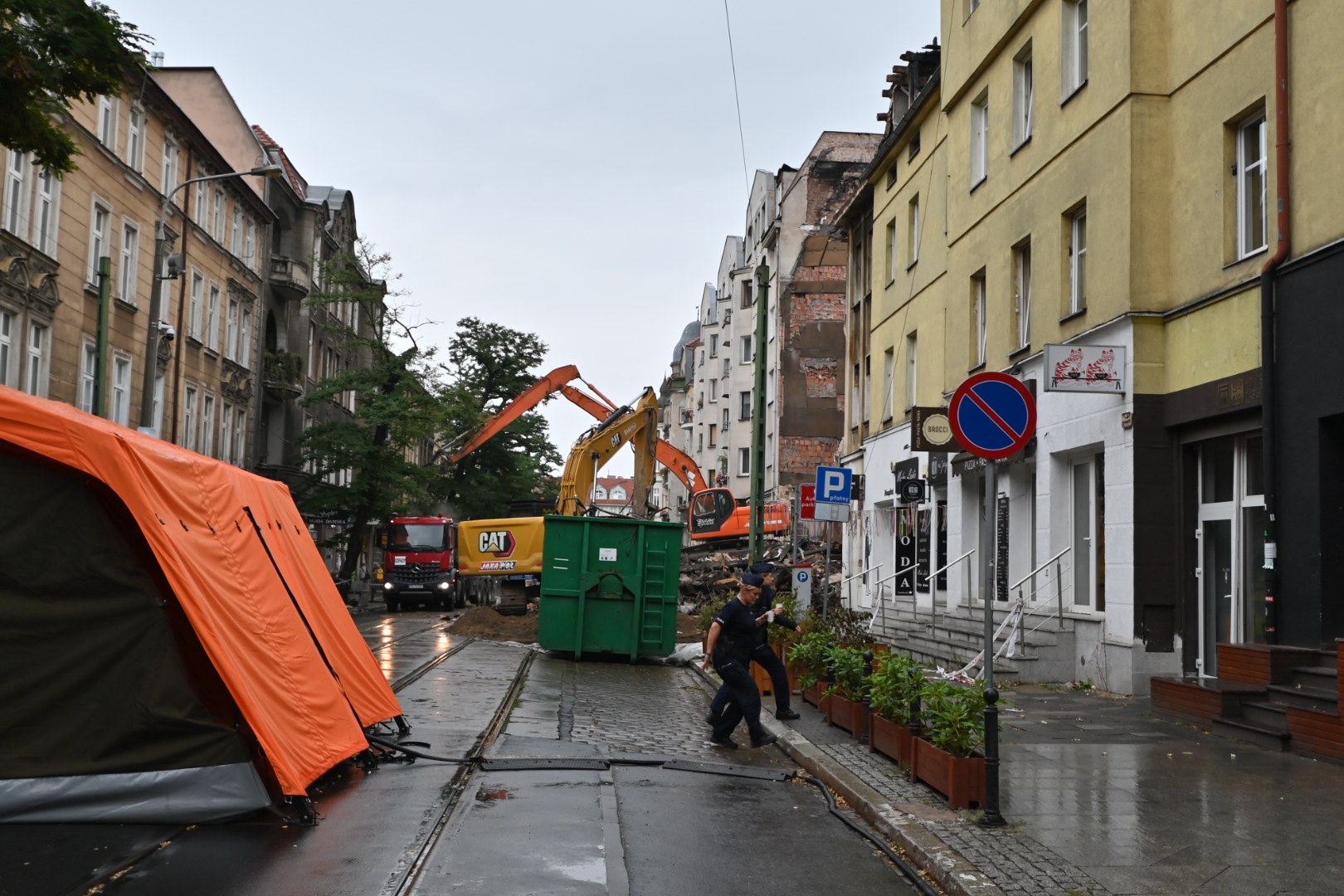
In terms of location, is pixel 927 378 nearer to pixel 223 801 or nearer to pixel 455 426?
pixel 223 801

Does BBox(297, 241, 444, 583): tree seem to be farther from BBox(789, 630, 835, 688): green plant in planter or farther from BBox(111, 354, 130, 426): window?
BBox(789, 630, 835, 688): green plant in planter

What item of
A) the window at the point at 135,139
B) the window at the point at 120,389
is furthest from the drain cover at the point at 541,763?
the window at the point at 135,139

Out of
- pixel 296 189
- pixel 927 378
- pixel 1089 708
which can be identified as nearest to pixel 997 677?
pixel 1089 708

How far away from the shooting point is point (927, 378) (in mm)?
26078

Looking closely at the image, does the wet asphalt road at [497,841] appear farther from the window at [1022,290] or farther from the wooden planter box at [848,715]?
the window at [1022,290]

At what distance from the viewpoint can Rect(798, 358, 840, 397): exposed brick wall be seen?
5478 centimetres

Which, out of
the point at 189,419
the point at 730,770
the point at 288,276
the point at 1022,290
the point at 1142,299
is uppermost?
the point at 288,276

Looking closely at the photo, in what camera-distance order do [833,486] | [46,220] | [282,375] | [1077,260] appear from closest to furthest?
[1077,260] < [833,486] < [46,220] < [282,375]

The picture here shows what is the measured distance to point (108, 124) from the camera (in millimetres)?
31938

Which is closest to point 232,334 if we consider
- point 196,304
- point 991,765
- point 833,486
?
point 196,304

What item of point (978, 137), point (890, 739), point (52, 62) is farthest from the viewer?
point (978, 137)

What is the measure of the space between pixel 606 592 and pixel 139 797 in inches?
552

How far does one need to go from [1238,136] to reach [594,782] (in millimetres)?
10298

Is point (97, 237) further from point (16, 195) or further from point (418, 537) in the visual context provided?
point (418, 537)
